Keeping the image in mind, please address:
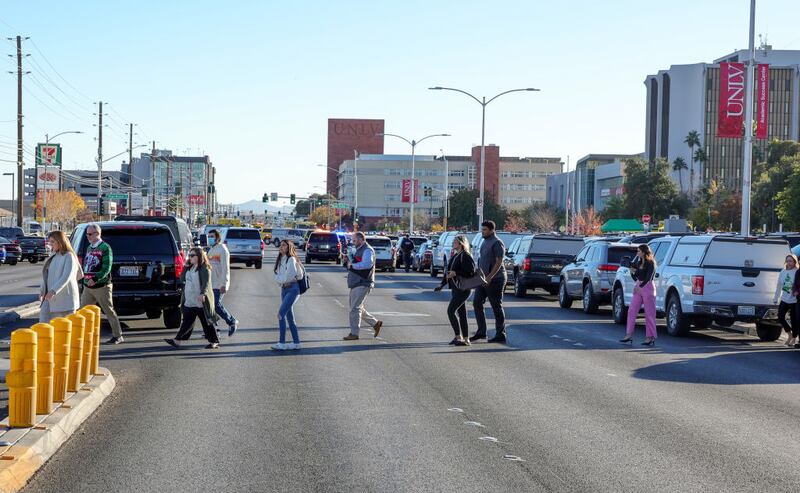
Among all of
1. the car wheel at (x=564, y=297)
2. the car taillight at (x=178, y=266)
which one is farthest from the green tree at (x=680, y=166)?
the car taillight at (x=178, y=266)

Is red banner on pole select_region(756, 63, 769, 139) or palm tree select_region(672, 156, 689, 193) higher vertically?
palm tree select_region(672, 156, 689, 193)

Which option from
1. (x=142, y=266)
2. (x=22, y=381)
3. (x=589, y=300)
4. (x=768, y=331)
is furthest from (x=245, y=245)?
(x=22, y=381)

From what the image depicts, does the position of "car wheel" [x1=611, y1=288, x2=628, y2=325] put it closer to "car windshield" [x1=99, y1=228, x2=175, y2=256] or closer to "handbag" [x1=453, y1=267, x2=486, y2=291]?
"handbag" [x1=453, y1=267, x2=486, y2=291]

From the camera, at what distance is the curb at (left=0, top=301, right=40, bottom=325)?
20781 millimetres

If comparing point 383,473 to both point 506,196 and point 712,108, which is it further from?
point 506,196

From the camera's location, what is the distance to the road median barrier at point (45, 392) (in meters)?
8.18

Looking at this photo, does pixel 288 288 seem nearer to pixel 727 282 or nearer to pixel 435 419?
pixel 435 419

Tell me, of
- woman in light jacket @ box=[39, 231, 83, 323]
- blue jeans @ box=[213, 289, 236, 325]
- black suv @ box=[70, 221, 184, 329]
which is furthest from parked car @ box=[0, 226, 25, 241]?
woman in light jacket @ box=[39, 231, 83, 323]

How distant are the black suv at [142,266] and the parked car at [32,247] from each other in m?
39.9

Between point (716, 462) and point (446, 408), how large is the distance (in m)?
3.24

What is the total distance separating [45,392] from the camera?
31.8 feet

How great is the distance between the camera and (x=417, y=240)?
5875 cm

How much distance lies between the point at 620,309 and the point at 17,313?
12.3 meters

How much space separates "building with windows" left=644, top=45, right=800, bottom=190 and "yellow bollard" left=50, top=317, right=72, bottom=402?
134 meters
